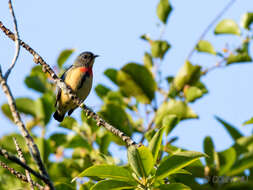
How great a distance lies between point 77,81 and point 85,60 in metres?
0.91

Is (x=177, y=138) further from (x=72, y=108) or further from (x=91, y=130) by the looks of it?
(x=72, y=108)

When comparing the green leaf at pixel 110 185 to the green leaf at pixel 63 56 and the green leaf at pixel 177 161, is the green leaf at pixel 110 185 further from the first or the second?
the green leaf at pixel 63 56

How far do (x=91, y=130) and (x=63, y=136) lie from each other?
40cm

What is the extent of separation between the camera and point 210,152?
2.63 meters

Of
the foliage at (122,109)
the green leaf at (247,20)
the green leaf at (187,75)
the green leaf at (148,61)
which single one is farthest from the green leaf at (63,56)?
the green leaf at (247,20)

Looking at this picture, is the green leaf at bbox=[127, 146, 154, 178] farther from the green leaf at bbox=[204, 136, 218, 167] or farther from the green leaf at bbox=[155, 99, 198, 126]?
the green leaf at bbox=[155, 99, 198, 126]

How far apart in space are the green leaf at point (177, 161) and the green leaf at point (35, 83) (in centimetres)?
348

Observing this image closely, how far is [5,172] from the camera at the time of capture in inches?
172

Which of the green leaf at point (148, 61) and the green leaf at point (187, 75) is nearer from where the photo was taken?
the green leaf at point (187, 75)

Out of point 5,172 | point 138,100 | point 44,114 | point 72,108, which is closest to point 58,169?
point 5,172

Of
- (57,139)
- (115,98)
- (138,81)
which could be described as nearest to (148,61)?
(138,81)

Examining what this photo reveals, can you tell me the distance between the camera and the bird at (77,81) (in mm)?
6680

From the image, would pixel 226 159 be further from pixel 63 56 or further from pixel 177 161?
pixel 63 56

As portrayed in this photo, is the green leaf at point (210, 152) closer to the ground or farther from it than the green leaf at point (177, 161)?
farther from it
